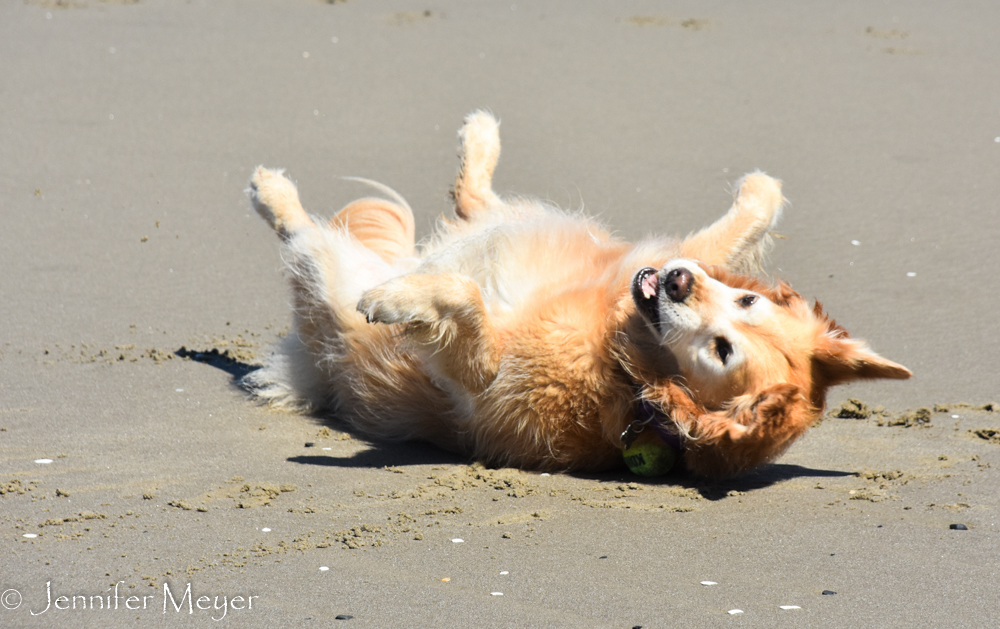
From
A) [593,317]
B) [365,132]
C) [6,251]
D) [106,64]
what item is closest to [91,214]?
[6,251]

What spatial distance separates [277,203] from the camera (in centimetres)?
551

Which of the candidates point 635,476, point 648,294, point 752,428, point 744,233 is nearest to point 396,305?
point 648,294

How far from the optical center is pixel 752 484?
432cm

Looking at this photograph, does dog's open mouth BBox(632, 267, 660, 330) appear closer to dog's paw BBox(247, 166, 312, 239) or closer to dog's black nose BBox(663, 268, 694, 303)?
dog's black nose BBox(663, 268, 694, 303)

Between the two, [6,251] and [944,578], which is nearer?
[944,578]

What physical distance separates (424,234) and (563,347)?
3236 mm

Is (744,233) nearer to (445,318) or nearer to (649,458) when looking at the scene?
(649,458)

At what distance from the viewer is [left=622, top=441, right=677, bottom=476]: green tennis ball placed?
4.27 m

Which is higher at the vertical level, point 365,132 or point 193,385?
point 365,132

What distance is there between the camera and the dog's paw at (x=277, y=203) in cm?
547

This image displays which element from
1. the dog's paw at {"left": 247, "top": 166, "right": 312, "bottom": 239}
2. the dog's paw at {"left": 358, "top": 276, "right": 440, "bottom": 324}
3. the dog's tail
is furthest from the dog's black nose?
the dog's paw at {"left": 247, "top": 166, "right": 312, "bottom": 239}

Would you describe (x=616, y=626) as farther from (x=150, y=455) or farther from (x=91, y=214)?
(x=91, y=214)

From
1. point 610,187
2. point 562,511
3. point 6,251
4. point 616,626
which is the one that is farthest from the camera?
point 610,187

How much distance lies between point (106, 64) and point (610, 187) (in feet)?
16.6
